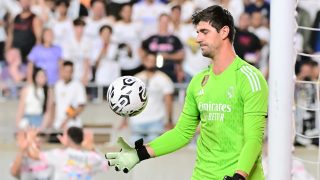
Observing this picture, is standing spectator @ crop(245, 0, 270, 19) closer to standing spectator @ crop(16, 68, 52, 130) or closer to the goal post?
standing spectator @ crop(16, 68, 52, 130)

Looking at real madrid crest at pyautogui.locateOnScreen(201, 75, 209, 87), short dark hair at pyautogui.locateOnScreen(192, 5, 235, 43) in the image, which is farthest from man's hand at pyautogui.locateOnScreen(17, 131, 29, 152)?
short dark hair at pyautogui.locateOnScreen(192, 5, 235, 43)

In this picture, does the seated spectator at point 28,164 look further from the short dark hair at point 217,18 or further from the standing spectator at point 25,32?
the short dark hair at point 217,18

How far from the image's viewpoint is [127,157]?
470 centimetres

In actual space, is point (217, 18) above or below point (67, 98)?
above

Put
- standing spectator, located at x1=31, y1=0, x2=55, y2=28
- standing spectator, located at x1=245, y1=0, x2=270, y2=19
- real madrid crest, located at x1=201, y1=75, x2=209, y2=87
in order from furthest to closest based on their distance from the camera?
standing spectator, located at x1=31, y1=0, x2=55, y2=28 < standing spectator, located at x1=245, y1=0, x2=270, y2=19 < real madrid crest, located at x1=201, y1=75, x2=209, y2=87

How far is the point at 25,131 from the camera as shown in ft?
31.3

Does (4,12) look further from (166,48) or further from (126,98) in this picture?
(126,98)

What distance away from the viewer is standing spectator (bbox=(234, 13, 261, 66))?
10.4 m

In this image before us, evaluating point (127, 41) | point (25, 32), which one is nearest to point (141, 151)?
point (127, 41)

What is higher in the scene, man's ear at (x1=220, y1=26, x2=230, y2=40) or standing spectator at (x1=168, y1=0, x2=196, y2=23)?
standing spectator at (x1=168, y1=0, x2=196, y2=23)

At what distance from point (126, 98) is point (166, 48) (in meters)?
5.73

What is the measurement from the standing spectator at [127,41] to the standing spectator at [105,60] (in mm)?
74

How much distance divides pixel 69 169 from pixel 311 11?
397 cm

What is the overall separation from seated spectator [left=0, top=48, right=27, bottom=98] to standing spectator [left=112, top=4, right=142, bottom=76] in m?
1.34
